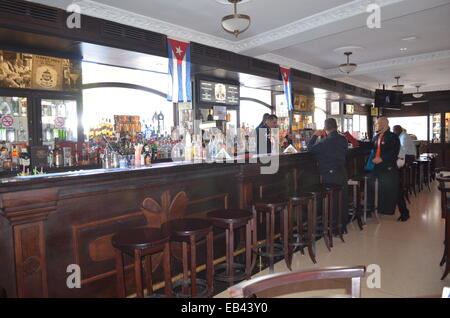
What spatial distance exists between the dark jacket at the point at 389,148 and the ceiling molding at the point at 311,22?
198 centimetres

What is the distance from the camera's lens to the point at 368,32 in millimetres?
6105

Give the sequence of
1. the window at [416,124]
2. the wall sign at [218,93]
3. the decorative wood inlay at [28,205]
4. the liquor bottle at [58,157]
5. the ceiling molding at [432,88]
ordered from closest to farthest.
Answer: the decorative wood inlay at [28,205], the liquor bottle at [58,157], the wall sign at [218,93], the ceiling molding at [432,88], the window at [416,124]

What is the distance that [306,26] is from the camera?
5270mm

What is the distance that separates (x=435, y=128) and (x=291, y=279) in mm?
14539

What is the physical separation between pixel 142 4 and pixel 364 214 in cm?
459

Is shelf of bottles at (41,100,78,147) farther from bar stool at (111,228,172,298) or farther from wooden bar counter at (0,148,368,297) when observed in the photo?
bar stool at (111,228,172,298)

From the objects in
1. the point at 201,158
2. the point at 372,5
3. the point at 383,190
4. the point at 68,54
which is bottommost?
the point at 383,190

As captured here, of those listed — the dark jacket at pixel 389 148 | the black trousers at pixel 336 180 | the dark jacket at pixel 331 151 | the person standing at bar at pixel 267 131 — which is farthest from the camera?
the dark jacket at pixel 389 148

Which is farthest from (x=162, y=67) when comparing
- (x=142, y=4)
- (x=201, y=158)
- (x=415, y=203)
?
(x=415, y=203)

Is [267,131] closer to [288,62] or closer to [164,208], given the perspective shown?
[164,208]

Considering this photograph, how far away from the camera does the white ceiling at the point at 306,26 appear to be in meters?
4.61

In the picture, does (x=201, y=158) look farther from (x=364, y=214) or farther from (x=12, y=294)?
(x=364, y=214)

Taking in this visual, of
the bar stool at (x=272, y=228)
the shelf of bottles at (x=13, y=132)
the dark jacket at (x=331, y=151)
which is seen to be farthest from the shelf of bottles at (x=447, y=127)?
the shelf of bottles at (x=13, y=132)

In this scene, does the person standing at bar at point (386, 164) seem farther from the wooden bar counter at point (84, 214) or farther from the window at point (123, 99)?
the window at point (123, 99)
